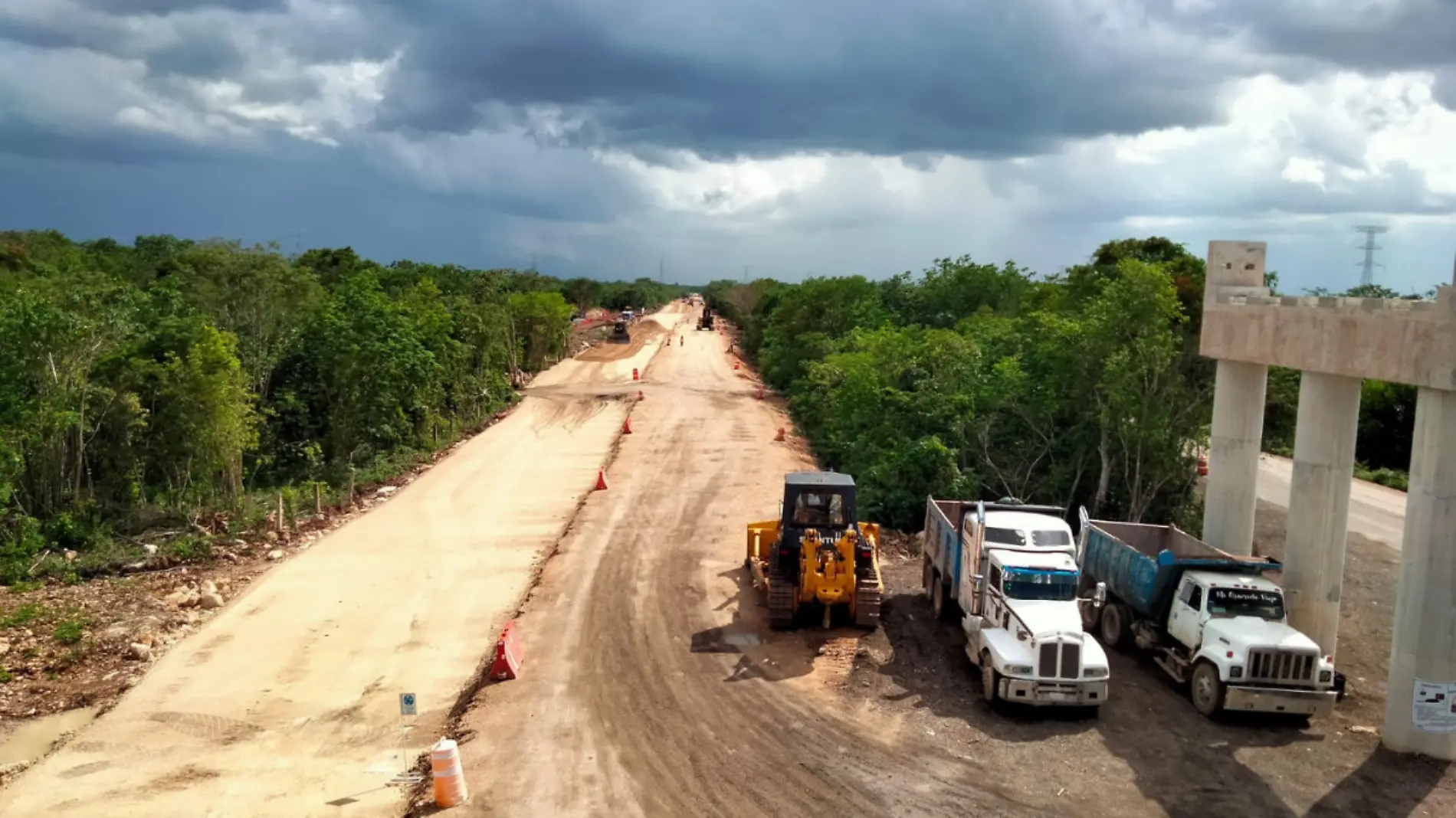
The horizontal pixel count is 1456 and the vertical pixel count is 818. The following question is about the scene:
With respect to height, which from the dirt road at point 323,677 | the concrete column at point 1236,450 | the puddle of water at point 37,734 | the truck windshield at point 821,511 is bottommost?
the puddle of water at point 37,734

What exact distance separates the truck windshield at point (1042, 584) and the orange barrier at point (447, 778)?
29.6ft

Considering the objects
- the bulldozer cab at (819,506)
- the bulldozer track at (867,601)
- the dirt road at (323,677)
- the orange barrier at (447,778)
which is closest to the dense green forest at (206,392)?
the dirt road at (323,677)

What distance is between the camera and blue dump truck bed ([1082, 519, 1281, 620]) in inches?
707

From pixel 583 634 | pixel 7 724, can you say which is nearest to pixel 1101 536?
pixel 583 634

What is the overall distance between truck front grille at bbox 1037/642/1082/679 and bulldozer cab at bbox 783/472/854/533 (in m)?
5.51

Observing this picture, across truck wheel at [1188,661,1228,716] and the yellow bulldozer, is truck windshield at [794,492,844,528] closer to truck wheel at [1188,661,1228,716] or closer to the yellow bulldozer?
the yellow bulldozer

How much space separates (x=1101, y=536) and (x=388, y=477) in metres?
25.6

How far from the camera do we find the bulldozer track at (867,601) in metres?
19.5

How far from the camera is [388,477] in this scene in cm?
3716

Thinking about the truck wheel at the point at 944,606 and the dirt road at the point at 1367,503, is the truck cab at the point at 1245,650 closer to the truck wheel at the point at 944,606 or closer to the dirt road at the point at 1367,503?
the truck wheel at the point at 944,606

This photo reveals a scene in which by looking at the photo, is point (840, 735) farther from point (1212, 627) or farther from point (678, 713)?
point (1212, 627)

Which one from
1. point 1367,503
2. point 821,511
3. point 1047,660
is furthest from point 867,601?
point 1367,503

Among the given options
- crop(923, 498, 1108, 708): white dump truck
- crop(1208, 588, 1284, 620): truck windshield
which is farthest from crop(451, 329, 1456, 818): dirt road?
crop(1208, 588, 1284, 620): truck windshield

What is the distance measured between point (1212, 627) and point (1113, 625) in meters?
3.11
